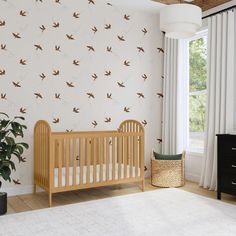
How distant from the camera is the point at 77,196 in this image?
133 inches

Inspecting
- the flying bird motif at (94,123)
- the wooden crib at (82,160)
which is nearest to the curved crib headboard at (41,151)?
the wooden crib at (82,160)

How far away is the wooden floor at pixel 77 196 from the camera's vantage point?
9.95ft

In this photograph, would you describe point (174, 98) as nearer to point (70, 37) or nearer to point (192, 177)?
point (192, 177)

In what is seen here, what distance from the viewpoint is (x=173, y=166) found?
390cm

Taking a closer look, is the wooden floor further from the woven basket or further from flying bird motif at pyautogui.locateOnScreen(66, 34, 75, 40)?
flying bird motif at pyautogui.locateOnScreen(66, 34, 75, 40)

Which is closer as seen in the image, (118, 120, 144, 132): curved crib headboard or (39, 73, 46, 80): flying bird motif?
(39, 73, 46, 80): flying bird motif

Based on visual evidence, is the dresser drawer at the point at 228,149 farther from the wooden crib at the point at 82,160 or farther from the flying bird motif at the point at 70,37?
the flying bird motif at the point at 70,37

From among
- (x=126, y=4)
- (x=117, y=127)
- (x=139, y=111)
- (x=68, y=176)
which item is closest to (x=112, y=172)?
(x=68, y=176)

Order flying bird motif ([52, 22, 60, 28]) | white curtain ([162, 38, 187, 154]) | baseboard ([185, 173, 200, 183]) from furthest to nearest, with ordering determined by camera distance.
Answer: white curtain ([162, 38, 187, 154]) → baseboard ([185, 173, 200, 183]) → flying bird motif ([52, 22, 60, 28])

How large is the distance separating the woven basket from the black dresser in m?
0.71

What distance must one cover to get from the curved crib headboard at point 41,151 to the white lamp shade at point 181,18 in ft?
4.82

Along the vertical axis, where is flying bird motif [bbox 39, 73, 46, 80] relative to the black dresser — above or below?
above

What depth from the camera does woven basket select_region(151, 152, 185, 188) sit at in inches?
152

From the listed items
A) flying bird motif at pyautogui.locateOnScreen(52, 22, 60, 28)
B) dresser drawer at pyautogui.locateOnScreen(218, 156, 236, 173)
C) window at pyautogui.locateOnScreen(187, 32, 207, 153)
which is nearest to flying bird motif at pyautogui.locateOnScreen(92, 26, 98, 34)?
flying bird motif at pyautogui.locateOnScreen(52, 22, 60, 28)
